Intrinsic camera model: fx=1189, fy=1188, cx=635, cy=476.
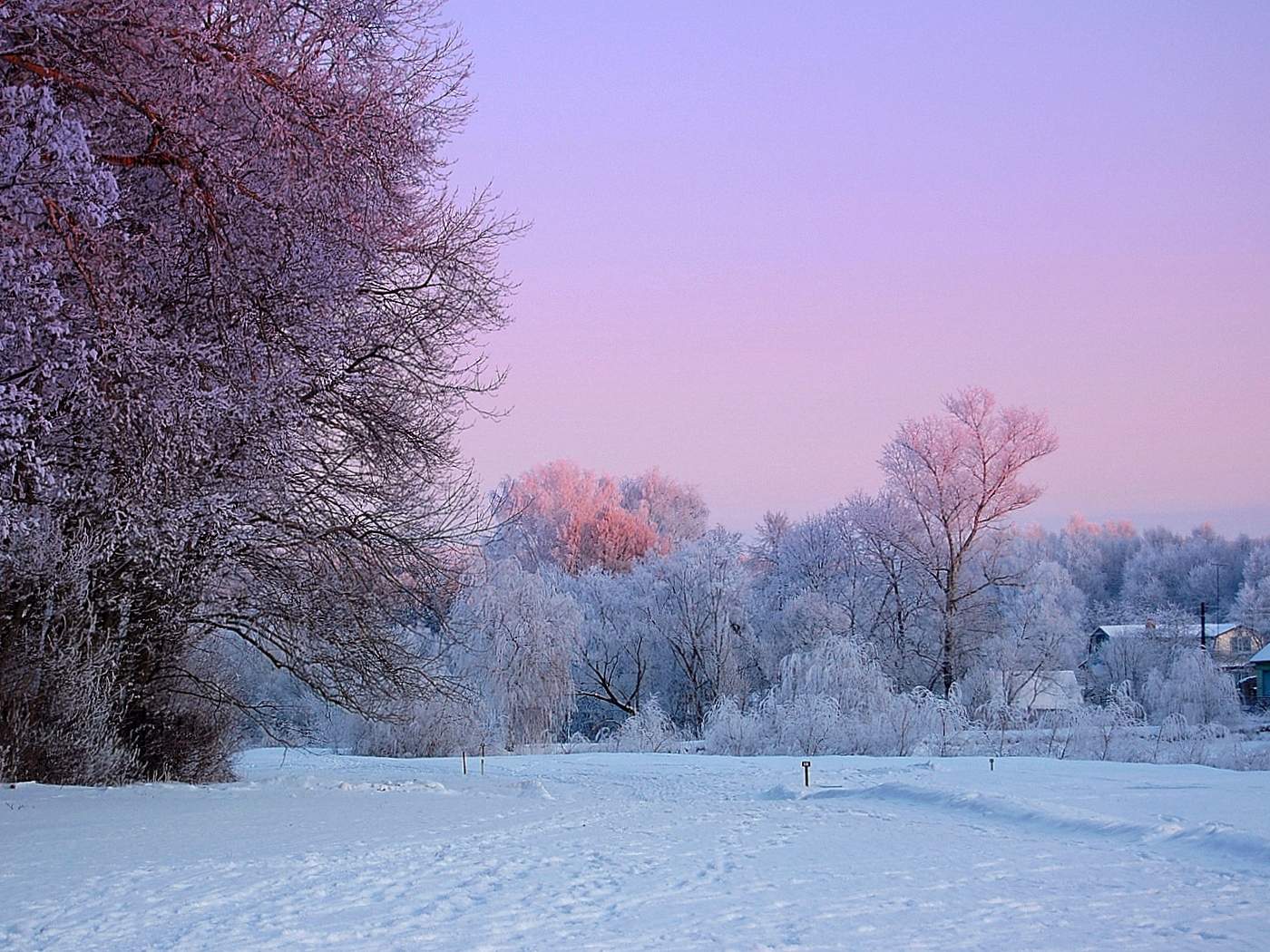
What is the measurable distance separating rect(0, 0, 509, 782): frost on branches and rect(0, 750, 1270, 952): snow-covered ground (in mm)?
1458

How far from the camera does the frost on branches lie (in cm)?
643

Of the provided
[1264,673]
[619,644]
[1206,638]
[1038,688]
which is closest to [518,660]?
[619,644]

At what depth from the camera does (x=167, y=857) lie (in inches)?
311

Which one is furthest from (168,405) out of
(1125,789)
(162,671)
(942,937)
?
(1125,789)

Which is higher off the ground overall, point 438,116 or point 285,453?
point 438,116

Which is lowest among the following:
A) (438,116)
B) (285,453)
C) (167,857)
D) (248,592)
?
(167,857)

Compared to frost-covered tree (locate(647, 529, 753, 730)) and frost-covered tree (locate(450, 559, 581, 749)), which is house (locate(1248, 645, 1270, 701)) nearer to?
frost-covered tree (locate(647, 529, 753, 730))

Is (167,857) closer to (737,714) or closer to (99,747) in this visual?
(99,747)

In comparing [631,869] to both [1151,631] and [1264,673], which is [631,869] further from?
[1151,631]

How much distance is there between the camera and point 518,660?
31469mm

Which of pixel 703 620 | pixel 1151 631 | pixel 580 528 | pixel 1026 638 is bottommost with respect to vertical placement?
pixel 1026 638

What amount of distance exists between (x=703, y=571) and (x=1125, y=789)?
85.4ft

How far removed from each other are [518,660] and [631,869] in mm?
24021

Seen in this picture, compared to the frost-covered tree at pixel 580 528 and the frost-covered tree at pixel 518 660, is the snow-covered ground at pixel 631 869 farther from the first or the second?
the frost-covered tree at pixel 580 528
